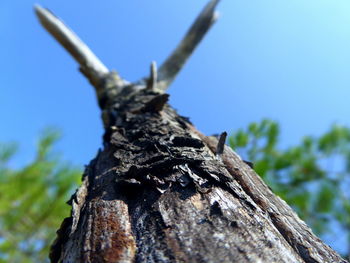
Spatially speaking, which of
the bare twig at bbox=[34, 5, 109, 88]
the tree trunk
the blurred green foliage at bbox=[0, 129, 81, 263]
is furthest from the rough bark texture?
the blurred green foliage at bbox=[0, 129, 81, 263]

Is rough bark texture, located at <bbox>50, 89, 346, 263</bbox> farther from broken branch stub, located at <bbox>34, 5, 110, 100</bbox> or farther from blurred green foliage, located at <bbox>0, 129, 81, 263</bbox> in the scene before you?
blurred green foliage, located at <bbox>0, 129, 81, 263</bbox>

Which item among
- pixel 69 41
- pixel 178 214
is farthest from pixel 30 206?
pixel 178 214

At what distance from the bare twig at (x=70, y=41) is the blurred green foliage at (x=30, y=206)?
172 centimetres

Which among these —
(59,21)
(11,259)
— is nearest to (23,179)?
(11,259)

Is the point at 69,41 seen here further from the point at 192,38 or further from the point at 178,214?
the point at 178,214

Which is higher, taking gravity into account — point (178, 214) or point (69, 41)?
point (69, 41)

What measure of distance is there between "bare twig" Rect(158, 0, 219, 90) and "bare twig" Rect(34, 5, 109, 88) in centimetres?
47

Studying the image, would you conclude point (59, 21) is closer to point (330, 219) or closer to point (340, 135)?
point (330, 219)

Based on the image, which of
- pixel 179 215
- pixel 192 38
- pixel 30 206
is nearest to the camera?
pixel 179 215

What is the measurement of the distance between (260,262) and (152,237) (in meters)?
0.18

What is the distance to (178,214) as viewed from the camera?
0.62 metres

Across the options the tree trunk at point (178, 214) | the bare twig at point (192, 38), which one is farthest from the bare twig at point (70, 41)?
the tree trunk at point (178, 214)

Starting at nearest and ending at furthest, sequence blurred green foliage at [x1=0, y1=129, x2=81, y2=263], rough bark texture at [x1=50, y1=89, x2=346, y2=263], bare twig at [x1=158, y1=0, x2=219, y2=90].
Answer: rough bark texture at [x1=50, y1=89, x2=346, y2=263]
bare twig at [x1=158, y1=0, x2=219, y2=90]
blurred green foliage at [x1=0, y1=129, x2=81, y2=263]

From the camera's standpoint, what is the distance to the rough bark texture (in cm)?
53
